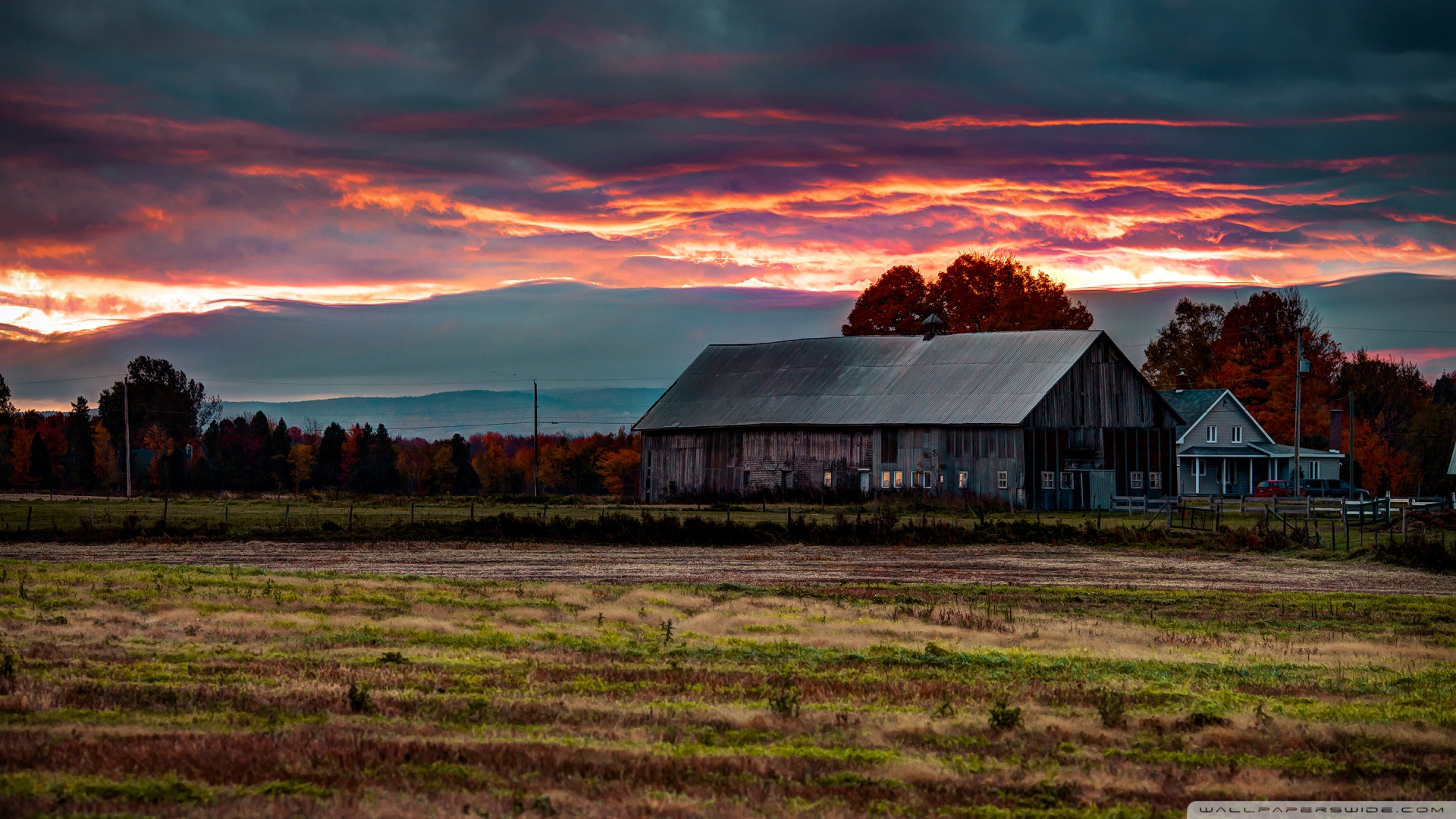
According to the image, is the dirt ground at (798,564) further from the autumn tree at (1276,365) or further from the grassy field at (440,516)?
the autumn tree at (1276,365)

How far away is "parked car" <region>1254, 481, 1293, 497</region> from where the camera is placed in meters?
74.9

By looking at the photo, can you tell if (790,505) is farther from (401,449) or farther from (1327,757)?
(401,449)

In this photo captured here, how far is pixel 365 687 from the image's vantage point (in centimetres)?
1466

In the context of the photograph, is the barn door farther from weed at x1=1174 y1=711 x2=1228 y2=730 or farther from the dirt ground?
weed at x1=1174 y1=711 x2=1228 y2=730

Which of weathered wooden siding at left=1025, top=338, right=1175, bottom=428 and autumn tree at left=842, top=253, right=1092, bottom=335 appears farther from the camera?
autumn tree at left=842, top=253, right=1092, bottom=335

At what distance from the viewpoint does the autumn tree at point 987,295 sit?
322 ft

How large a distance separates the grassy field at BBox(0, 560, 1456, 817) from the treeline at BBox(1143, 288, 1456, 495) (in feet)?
244

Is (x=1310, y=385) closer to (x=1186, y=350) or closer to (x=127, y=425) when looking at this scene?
(x=1186, y=350)

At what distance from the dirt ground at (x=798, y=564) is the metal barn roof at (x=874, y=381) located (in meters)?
25.3

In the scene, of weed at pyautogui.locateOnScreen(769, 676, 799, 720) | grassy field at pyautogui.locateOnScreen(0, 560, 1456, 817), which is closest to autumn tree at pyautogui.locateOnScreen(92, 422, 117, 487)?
grassy field at pyautogui.locateOnScreen(0, 560, 1456, 817)

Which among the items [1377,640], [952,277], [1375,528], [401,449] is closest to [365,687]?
[1377,640]

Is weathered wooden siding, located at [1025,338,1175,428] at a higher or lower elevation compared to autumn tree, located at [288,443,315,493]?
higher

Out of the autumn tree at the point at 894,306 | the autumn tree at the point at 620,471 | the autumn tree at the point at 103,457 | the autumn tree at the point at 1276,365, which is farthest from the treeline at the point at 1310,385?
the autumn tree at the point at 103,457

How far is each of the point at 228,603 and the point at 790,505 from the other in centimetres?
4478
